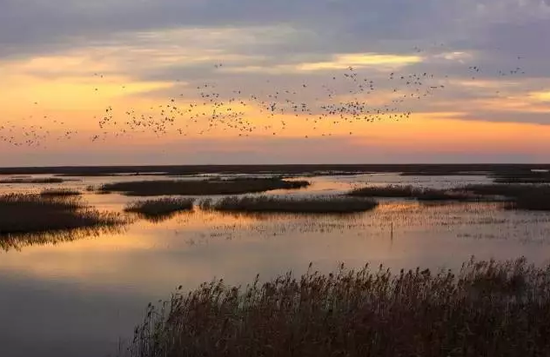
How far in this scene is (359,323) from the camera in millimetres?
8148

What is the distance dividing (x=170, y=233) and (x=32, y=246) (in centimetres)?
499

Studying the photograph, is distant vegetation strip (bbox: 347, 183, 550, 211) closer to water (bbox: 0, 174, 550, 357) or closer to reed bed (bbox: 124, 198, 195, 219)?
water (bbox: 0, 174, 550, 357)

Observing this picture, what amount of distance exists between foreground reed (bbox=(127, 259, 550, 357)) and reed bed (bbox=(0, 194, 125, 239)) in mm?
15219

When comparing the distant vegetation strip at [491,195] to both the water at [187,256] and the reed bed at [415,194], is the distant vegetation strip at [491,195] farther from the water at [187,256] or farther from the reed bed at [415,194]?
the water at [187,256]

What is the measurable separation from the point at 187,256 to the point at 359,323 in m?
10.8

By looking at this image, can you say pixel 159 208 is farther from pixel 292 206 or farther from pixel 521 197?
pixel 521 197

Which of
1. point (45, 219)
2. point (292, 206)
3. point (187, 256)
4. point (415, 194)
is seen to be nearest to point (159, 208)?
point (292, 206)

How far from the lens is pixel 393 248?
19.4 m

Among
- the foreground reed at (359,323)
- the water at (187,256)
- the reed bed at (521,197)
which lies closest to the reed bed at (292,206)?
the water at (187,256)

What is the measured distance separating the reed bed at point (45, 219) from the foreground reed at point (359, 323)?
15219 mm

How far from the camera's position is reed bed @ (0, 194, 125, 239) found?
80.8ft

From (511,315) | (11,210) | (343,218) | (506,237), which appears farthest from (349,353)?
(11,210)

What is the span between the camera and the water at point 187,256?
37.0 ft

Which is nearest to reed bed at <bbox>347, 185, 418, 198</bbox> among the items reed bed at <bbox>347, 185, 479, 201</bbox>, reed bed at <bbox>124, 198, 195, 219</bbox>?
reed bed at <bbox>347, 185, 479, 201</bbox>
